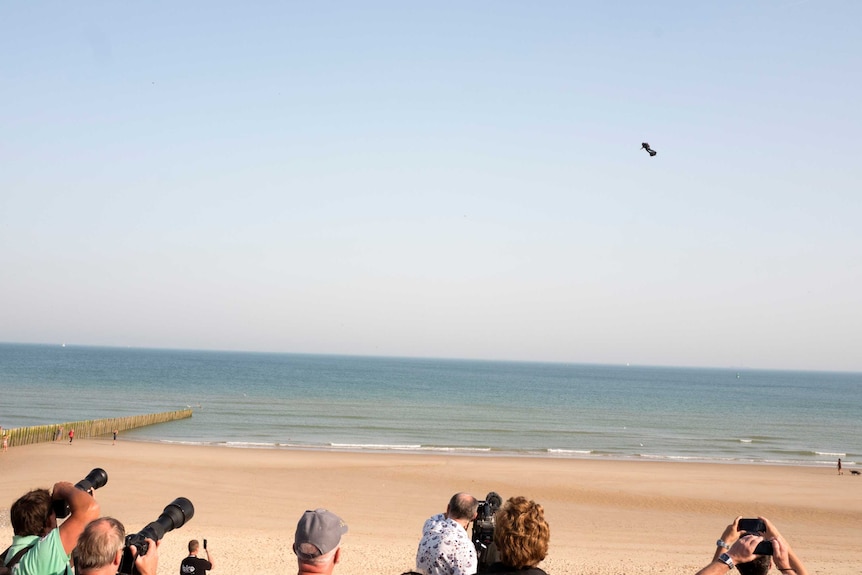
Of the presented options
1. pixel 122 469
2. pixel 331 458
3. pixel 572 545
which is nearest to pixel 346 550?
pixel 572 545

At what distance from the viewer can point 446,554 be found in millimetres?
5277

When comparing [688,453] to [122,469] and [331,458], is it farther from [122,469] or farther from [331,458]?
[122,469]

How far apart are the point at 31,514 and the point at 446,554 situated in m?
2.64

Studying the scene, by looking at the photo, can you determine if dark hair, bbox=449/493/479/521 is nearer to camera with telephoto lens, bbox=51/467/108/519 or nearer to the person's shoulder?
the person's shoulder

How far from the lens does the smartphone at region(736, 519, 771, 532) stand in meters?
4.01

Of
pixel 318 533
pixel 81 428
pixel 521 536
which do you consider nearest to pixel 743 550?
pixel 521 536

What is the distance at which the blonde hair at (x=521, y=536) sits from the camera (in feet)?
13.4

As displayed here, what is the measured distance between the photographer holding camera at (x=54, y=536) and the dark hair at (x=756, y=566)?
135 inches

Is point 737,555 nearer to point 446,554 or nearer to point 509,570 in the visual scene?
point 509,570

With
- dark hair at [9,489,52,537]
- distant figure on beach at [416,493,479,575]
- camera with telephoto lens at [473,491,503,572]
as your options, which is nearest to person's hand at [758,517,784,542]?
distant figure on beach at [416,493,479,575]

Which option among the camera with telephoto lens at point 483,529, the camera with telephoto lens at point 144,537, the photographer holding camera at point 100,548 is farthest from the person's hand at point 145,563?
the camera with telephoto lens at point 483,529

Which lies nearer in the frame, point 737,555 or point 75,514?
point 737,555

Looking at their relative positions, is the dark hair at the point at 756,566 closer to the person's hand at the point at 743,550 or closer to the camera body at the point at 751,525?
the person's hand at the point at 743,550

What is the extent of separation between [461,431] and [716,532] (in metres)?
32.5
